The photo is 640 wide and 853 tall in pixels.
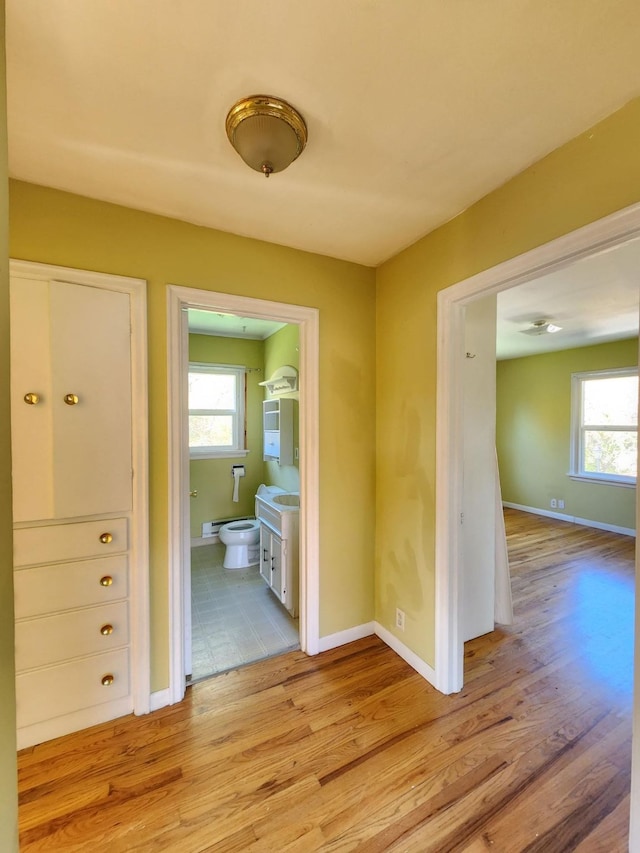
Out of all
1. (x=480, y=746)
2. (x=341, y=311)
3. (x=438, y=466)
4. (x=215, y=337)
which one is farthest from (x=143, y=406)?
(x=215, y=337)

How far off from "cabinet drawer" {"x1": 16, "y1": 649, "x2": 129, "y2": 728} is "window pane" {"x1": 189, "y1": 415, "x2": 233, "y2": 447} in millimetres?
2535

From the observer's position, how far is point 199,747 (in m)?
1.48

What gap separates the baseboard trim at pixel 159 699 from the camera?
1.66 meters

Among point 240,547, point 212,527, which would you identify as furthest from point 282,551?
point 212,527

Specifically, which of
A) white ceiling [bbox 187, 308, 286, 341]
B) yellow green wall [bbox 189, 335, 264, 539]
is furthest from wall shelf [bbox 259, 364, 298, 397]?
yellow green wall [bbox 189, 335, 264, 539]

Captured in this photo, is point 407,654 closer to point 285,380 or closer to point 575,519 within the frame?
point 285,380

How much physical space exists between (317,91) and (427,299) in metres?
1.08

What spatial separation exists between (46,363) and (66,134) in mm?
865

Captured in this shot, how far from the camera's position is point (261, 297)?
191 centimetres

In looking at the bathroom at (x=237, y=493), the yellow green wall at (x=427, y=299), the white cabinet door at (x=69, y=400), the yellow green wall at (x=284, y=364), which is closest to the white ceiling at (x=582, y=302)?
the yellow green wall at (x=427, y=299)

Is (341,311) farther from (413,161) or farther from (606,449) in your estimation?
(606,449)

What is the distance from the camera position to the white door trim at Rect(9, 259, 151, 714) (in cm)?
161

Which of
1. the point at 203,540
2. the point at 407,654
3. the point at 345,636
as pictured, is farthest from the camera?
the point at 203,540

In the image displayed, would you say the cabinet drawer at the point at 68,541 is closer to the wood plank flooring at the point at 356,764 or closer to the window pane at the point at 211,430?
the wood plank flooring at the point at 356,764
